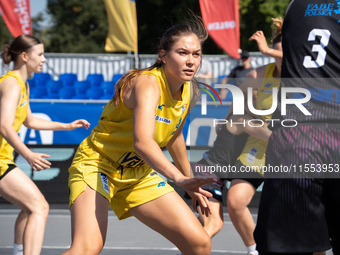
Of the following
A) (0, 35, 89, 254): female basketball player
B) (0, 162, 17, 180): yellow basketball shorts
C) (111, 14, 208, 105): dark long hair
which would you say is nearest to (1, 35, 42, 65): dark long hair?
(0, 35, 89, 254): female basketball player

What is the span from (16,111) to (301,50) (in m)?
2.41

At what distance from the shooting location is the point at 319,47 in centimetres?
198

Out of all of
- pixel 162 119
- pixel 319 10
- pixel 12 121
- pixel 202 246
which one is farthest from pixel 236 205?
pixel 319 10

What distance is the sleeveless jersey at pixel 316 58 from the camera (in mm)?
1975

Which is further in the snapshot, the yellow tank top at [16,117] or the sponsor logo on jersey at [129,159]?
the yellow tank top at [16,117]

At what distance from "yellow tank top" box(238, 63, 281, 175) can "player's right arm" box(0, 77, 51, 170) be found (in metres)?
1.68

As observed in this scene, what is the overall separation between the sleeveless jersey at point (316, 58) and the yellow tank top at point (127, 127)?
84 cm

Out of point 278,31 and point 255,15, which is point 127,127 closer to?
point 278,31

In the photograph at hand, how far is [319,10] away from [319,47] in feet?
0.56

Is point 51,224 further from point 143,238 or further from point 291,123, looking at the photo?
point 291,123

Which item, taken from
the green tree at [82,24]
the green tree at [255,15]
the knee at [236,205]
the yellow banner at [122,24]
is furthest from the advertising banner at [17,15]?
the green tree at [82,24]

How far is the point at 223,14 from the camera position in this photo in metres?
12.1

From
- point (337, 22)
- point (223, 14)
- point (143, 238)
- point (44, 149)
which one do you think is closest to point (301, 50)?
point (337, 22)

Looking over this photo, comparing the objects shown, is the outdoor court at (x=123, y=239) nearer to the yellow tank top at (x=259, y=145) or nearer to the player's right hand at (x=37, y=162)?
the yellow tank top at (x=259, y=145)
